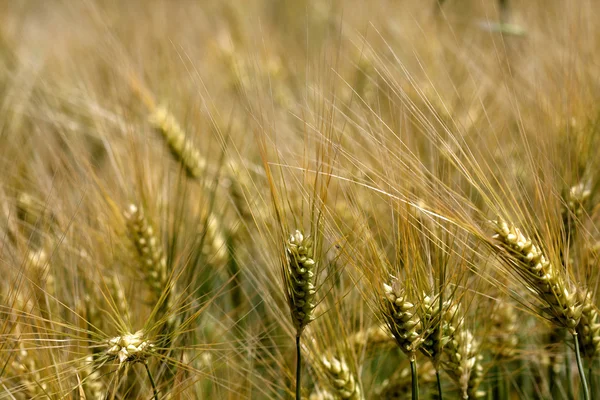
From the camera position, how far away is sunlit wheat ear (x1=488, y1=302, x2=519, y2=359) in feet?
2.84

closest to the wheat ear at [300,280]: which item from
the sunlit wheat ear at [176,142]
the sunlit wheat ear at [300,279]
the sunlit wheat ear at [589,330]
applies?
the sunlit wheat ear at [300,279]

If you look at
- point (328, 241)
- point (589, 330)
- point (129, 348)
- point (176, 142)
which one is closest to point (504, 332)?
point (589, 330)

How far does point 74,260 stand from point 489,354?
0.68 metres

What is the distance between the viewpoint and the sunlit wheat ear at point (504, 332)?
0.87 m

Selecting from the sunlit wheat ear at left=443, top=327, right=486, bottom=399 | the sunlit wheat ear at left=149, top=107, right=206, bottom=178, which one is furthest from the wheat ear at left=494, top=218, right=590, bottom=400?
the sunlit wheat ear at left=149, top=107, right=206, bottom=178

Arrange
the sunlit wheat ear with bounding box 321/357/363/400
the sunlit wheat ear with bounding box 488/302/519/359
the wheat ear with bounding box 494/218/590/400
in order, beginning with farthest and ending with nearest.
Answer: the sunlit wheat ear with bounding box 488/302/519/359
the sunlit wheat ear with bounding box 321/357/363/400
the wheat ear with bounding box 494/218/590/400

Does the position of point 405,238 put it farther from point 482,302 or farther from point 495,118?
point 495,118

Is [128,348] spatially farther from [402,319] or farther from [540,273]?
[540,273]

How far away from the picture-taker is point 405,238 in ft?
2.13

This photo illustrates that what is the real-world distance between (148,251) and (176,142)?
0.38 metres

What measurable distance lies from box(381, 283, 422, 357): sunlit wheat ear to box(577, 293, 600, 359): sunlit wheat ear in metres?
0.19

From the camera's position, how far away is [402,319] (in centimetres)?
64

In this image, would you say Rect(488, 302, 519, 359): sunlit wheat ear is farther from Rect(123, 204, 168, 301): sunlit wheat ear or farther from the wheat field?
Rect(123, 204, 168, 301): sunlit wheat ear

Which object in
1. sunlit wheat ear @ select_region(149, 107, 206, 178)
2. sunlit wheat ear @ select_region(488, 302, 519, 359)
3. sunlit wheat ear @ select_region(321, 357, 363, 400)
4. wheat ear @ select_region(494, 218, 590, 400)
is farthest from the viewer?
sunlit wheat ear @ select_region(149, 107, 206, 178)
